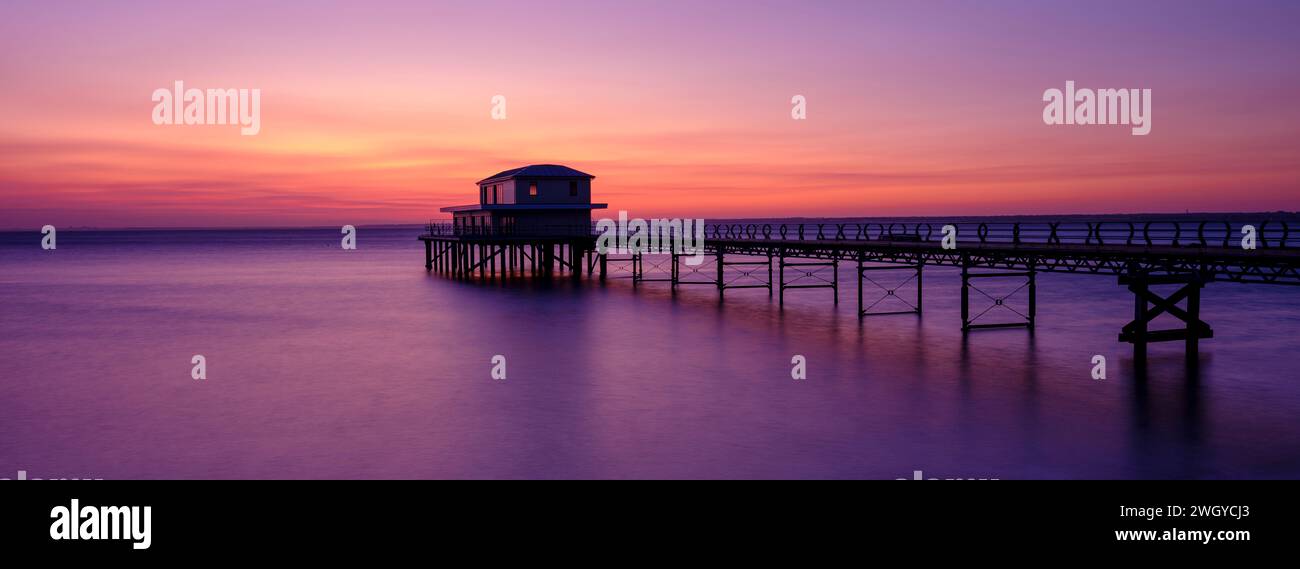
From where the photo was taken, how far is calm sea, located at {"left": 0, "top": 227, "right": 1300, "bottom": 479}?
16688mm

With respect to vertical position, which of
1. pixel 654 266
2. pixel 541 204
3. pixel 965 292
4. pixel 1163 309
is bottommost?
pixel 1163 309

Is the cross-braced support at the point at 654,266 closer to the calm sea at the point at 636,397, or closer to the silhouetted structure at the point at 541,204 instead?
the silhouetted structure at the point at 541,204

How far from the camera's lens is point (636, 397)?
23.1 meters

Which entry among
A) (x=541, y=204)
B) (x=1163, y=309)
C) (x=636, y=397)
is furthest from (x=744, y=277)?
(x=636, y=397)

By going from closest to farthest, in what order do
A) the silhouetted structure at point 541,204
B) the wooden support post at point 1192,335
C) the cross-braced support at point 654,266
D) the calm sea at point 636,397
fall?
1. the calm sea at point 636,397
2. the wooden support post at point 1192,335
3. the cross-braced support at point 654,266
4. the silhouetted structure at point 541,204

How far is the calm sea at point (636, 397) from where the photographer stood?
54.7 feet

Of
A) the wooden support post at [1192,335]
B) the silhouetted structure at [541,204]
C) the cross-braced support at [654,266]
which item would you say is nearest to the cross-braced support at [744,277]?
the cross-braced support at [654,266]

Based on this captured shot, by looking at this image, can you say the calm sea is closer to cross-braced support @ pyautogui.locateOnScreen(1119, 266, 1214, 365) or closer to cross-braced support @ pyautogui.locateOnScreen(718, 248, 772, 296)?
cross-braced support @ pyautogui.locateOnScreen(1119, 266, 1214, 365)

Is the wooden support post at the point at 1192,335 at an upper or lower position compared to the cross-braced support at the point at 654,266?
lower

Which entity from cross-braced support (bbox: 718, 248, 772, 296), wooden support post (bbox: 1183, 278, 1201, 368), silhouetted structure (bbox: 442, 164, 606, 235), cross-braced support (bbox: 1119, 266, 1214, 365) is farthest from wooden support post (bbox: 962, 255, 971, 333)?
silhouetted structure (bbox: 442, 164, 606, 235)

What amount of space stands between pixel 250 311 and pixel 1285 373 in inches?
1700

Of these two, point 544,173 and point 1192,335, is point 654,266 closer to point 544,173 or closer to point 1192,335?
point 544,173
